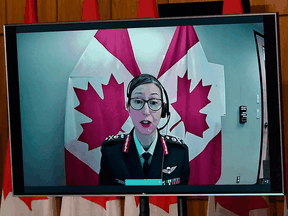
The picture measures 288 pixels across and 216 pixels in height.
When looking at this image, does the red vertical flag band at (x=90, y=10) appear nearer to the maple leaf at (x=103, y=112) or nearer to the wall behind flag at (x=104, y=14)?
the wall behind flag at (x=104, y=14)

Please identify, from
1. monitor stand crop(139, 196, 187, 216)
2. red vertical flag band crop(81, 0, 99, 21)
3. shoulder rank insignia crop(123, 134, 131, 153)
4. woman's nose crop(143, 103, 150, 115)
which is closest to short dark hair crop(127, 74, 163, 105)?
woman's nose crop(143, 103, 150, 115)

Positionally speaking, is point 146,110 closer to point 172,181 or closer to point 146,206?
point 172,181

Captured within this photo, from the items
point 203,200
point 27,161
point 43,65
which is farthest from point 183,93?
point 203,200

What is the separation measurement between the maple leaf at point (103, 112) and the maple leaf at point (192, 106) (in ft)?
0.89

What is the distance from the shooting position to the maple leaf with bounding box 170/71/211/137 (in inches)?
58.3

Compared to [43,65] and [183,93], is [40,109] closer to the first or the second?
[43,65]

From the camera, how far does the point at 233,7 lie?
1.87 m

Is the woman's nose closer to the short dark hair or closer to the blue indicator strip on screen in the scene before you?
the short dark hair

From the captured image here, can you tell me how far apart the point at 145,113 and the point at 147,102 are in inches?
2.2

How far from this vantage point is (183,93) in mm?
1496

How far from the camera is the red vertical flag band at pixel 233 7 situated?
1864 millimetres

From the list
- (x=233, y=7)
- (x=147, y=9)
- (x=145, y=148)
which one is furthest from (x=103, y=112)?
(x=233, y=7)

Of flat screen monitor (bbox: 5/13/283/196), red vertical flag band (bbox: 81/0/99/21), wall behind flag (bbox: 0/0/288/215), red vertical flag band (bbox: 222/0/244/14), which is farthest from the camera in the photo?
wall behind flag (bbox: 0/0/288/215)

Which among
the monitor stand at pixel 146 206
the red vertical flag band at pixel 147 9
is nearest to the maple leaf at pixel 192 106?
the monitor stand at pixel 146 206
